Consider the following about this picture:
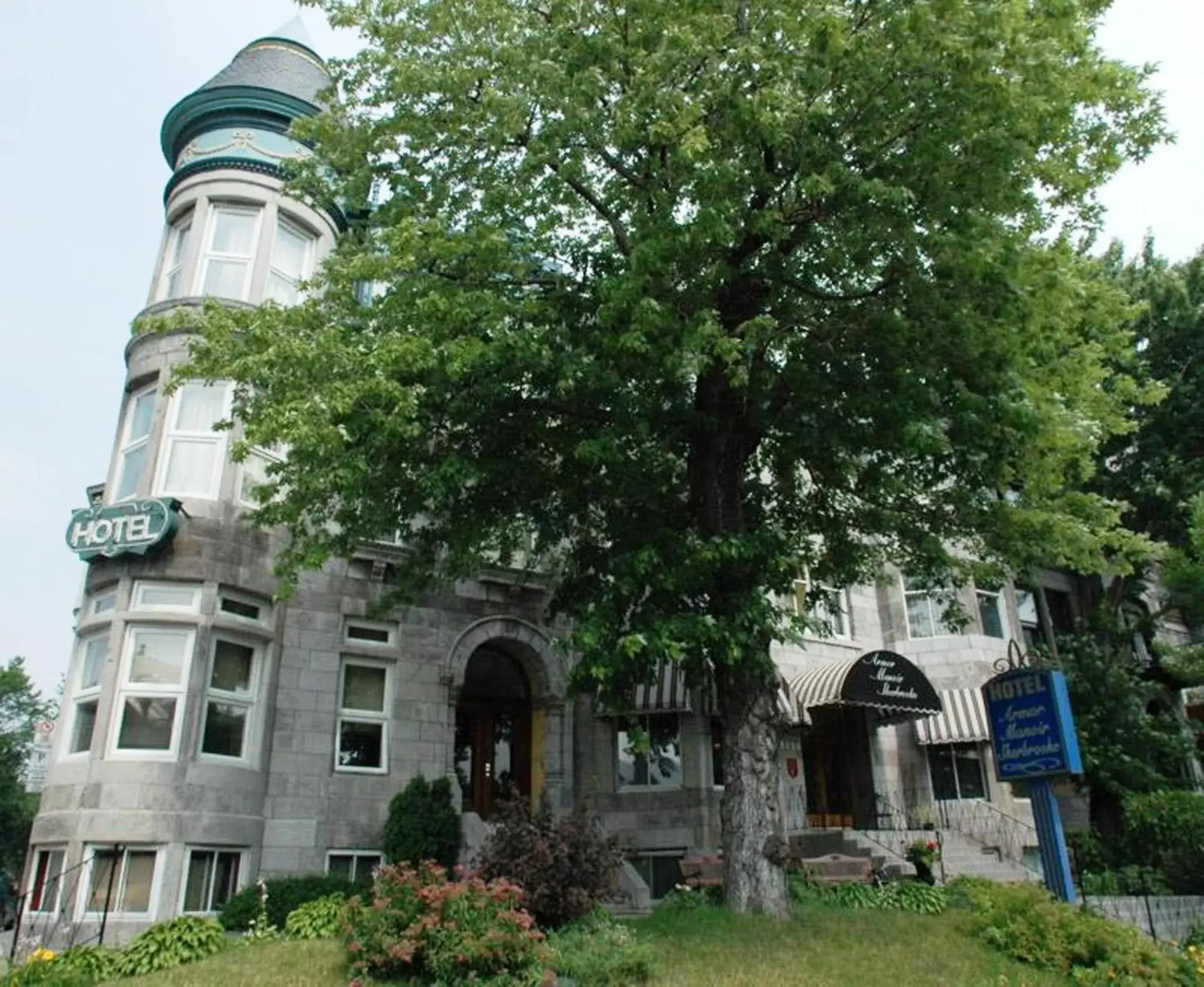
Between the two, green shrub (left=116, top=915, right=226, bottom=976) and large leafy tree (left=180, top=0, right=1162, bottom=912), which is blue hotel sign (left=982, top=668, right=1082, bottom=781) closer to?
large leafy tree (left=180, top=0, right=1162, bottom=912)

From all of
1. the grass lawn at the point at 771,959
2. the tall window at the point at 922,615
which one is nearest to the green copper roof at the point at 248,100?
the grass lawn at the point at 771,959

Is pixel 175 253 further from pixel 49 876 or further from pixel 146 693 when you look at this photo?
pixel 49 876

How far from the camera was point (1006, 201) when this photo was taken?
10.2 meters

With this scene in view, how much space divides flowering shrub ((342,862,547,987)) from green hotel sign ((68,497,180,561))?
7029 mm

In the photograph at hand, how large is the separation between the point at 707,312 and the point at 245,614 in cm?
923

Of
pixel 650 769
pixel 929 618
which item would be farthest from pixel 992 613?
pixel 650 769

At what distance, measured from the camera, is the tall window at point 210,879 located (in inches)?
515

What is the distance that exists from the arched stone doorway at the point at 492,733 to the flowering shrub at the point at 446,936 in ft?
27.5

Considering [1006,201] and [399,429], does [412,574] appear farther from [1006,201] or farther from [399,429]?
[1006,201]

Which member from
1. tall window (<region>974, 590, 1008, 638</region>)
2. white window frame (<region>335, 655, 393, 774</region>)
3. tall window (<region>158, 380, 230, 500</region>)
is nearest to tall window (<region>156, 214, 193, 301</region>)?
tall window (<region>158, 380, 230, 500</region>)

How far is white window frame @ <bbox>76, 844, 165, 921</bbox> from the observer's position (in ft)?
40.7

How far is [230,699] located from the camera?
14305 millimetres

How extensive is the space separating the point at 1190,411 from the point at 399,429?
20511mm

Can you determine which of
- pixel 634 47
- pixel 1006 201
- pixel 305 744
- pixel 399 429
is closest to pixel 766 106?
pixel 634 47
